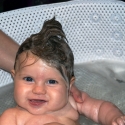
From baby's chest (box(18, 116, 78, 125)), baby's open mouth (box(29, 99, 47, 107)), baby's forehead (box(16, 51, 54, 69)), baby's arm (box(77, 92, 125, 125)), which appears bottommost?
baby's arm (box(77, 92, 125, 125))

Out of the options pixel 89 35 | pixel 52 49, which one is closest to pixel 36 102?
pixel 52 49

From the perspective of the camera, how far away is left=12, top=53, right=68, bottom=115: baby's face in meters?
1.05

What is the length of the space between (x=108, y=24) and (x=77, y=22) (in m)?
0.14

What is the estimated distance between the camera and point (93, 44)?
Answer: 5.52 ft

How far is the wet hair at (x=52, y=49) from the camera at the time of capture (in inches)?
41.4

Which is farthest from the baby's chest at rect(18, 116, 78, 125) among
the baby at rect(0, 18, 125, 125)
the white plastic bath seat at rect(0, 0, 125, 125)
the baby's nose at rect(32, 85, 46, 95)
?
the white plastic bath seat at rect(0, 0, 125, 125)

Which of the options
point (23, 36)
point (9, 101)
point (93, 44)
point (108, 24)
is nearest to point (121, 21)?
point (108, 24)

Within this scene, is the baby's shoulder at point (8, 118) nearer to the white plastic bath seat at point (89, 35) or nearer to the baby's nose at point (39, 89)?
the baby's nose at point (39, 89)

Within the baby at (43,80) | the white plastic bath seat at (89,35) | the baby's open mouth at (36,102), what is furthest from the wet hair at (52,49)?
the white plastic bath seat at (89,35)

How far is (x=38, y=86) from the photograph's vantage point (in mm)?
1042

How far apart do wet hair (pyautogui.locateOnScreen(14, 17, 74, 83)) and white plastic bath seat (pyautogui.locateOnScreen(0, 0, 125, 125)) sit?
1.49 ft

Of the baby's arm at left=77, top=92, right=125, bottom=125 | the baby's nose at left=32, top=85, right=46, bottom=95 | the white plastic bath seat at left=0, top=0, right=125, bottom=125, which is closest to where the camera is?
the baby's nose at left=32, top=85, right=46, bottom=95

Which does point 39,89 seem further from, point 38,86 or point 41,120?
point 41,120

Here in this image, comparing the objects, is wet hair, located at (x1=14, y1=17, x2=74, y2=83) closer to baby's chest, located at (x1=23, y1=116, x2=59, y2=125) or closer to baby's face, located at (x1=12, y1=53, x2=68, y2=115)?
baby's face, located at (x1=12, y1=53, x2=68, y2=115)
